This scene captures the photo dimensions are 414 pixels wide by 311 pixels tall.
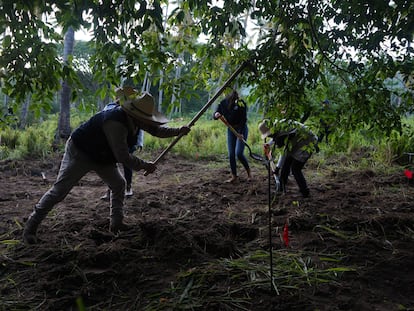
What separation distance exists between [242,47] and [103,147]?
1.54 m

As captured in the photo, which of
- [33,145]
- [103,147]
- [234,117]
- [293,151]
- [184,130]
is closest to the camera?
[103,147]

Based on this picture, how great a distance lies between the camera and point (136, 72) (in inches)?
98.5

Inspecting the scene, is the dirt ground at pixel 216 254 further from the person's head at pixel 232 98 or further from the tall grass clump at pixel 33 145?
the tall grass clump at pixel 33 145

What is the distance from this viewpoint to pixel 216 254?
2947 millimetres

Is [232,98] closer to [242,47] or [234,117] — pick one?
[234,117]

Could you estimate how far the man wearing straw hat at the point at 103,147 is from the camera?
9.79 feet

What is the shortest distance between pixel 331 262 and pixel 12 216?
3542 millimetres

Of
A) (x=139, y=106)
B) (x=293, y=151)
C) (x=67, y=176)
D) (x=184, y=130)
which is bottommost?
(x=67, y=176)

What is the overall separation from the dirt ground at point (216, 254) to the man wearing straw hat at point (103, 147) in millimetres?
398

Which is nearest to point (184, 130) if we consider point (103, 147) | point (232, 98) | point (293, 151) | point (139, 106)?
point (139, 106)

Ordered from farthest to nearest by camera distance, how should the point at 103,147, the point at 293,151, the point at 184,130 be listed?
the point at 293,151, the point at 184,130, the point at 103,147

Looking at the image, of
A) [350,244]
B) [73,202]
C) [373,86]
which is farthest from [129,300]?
[73,202]

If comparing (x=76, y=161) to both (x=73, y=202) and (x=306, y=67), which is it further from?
→ (x=306, y=67)

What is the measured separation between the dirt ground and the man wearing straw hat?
40 centimetres
